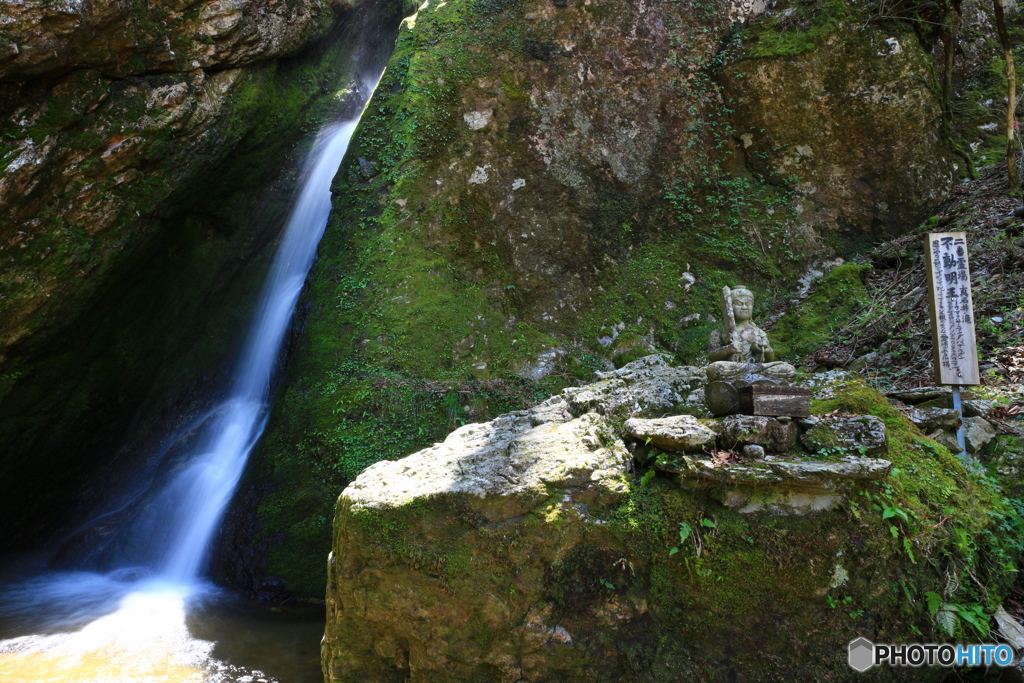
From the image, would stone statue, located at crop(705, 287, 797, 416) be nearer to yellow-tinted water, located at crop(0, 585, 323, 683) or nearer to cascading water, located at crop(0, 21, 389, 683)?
yellow-tinted water, located at crop(0, 585, 323, 683)

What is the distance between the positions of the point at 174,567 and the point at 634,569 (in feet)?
21.2

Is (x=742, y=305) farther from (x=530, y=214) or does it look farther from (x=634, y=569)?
(x=530, y=214)

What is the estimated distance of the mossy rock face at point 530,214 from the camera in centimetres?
853

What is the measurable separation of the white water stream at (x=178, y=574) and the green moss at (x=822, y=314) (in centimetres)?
784

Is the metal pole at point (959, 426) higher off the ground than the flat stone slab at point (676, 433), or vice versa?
the metal pole at point (959, 426)

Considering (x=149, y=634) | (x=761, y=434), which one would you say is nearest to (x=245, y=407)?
(x=149, y=634)

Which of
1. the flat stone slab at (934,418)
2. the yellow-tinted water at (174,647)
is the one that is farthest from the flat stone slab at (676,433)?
the yellow-tinted water at (174,647)

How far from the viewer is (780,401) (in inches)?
148

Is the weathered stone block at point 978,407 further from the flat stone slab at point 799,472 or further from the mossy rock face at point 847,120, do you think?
the mossy rock face at point 847,120

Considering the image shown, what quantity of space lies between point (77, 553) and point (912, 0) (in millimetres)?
16325

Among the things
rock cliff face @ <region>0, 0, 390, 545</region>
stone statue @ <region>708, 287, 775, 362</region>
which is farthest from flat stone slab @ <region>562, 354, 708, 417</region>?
rock cliff face @ <region>0, 0, 390, 545</region>

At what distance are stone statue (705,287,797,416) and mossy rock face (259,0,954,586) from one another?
3.90 m

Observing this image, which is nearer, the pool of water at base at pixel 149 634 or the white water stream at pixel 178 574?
the pool of water at base at pixel 149 634

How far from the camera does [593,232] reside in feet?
35.3
